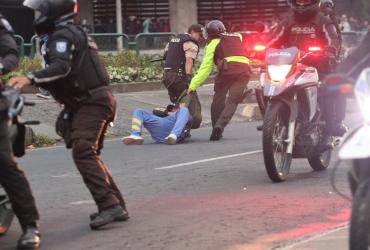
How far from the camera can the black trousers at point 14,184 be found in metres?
5.78

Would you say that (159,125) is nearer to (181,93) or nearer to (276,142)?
(181,93)

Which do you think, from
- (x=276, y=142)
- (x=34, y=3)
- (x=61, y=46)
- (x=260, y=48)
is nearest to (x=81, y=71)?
(x=61, y=46)

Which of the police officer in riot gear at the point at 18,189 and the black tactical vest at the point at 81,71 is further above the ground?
the black tactical vest at the point at 81,71

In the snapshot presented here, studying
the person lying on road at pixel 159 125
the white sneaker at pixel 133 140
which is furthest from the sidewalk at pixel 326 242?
the white sneaker at pixel 133 140

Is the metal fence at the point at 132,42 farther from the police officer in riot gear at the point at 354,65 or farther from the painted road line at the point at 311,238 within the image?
the police officer in riot gear at the point at 354,65

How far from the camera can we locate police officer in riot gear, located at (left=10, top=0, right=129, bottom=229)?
20.5ft

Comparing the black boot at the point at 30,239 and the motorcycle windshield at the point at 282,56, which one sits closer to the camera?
the black boot at the point at 30,239

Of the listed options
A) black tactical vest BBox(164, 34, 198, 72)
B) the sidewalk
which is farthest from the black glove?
the sidewalk

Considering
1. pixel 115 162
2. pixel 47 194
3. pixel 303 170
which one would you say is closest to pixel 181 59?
pixel 115 162

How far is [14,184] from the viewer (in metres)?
5.86

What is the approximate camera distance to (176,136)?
12.1 meters

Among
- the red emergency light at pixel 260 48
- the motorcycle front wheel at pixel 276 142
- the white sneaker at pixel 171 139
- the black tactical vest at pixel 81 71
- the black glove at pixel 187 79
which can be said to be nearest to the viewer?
the black tactical vest at pixel 81 71

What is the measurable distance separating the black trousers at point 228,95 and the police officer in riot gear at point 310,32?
12.7 feet

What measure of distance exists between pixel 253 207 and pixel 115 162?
349cm
